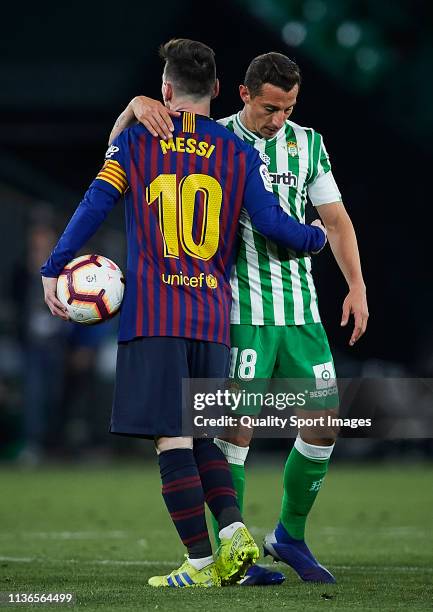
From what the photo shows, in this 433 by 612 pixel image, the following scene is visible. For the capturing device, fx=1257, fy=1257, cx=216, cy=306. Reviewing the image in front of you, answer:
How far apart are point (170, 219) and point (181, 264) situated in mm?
159

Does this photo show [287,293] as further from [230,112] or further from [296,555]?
[230,112]

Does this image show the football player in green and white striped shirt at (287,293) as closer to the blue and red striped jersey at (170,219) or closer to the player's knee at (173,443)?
the blue and red striped jersey at (170,219)

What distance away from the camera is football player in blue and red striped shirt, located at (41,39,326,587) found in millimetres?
4250

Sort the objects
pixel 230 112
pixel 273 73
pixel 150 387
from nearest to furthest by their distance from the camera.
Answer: pixel 150 387, pixel 273 73, pixel 230 112

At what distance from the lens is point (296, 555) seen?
15.4 ft

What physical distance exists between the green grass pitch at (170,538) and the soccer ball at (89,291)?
3.03 ft

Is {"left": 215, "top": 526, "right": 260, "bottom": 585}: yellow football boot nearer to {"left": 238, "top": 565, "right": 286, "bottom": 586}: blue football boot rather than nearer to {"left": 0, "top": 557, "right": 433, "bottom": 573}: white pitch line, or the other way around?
{"left": 238, "top": 565, "right": 286, "bottom": 586}: blue football boot

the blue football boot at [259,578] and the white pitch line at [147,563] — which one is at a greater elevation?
the blue football boot at [259,578]

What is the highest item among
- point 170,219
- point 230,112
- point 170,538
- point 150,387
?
point 230,112

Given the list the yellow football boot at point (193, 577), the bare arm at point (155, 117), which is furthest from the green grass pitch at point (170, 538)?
the bare arm at point (155, 117)

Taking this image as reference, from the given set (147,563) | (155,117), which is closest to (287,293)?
(155,117)

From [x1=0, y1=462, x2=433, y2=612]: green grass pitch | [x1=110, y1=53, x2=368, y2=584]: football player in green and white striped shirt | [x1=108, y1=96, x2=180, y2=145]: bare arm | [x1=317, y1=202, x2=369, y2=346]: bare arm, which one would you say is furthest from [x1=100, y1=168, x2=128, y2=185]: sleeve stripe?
[x1=0, y1=462, x2=433, y2=612]: green grass pitch

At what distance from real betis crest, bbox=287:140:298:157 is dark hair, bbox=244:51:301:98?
259 mm

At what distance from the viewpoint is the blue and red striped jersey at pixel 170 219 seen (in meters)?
4.31
